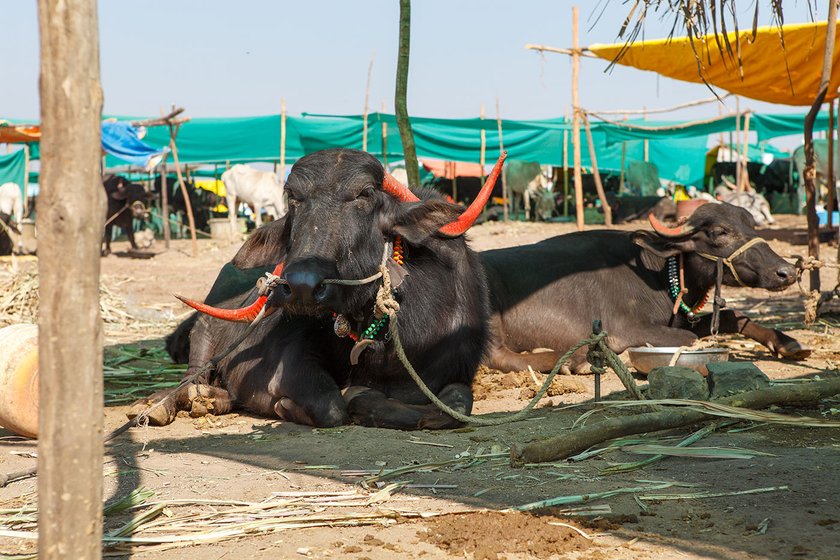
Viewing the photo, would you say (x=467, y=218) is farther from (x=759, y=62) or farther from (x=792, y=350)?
(x=759, y=62)

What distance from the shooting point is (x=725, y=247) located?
6465mm

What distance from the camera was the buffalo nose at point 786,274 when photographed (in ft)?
20.7

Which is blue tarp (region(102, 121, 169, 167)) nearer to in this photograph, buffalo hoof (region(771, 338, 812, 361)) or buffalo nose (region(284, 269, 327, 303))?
buffalo hoof (region(771, 338, 812, 361))

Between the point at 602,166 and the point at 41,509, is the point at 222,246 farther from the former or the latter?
the point at 41,509

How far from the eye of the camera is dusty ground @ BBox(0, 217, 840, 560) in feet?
8.57

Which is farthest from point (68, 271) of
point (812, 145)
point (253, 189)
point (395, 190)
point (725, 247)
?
point (253, 189)

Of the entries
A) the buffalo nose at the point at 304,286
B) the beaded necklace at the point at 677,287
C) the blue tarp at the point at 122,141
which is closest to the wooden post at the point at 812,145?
the beaded necklace at the point at 677,287

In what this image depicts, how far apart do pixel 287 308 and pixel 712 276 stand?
145 inches

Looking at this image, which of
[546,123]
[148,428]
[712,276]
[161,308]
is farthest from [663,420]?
[546,123]

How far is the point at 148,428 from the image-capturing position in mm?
4527

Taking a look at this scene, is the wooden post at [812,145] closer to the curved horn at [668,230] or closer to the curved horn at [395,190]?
the curved horn at [668,230]

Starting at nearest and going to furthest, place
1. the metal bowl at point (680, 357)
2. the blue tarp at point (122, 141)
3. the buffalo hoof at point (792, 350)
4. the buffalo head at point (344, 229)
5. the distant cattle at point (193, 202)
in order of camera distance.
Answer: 1. the buffalo head at point (344, 229)
2. the metal bowl at point (680, 357)
3. the buffalo hoof at point (792, 350)
4. the blue tarp at point (122, 141)
5. the distant cattle at point (193, 202)

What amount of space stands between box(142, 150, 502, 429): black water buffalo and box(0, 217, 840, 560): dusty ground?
0.19 metres

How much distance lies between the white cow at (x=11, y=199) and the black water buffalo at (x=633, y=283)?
703 inches
